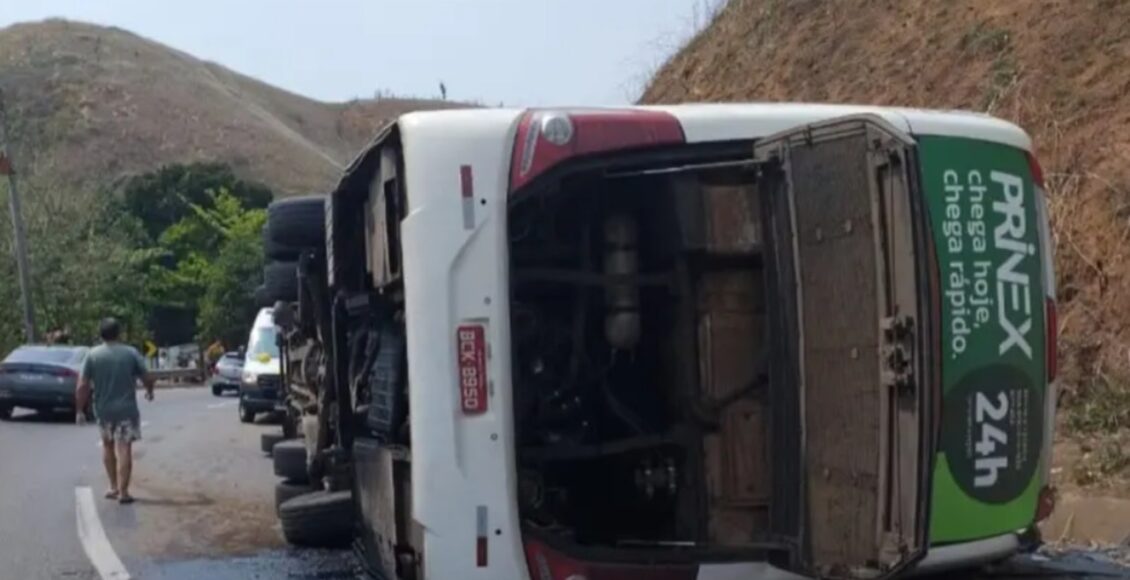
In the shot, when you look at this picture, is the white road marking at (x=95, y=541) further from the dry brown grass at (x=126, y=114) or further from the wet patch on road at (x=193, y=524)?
the dry brown grass at (x=126, y=114)

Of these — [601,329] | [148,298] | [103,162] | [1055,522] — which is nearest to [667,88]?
[1055,522]

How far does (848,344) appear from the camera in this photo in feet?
19.7

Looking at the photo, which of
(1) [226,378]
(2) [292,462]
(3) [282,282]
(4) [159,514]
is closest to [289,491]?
(2) [292,462]

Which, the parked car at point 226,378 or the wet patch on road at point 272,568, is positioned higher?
the parked car at point 226,378

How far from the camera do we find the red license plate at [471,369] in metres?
6.03

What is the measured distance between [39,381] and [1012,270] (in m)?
24.6

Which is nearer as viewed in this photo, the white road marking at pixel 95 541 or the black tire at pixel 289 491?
the white road marking at pixel 95 541

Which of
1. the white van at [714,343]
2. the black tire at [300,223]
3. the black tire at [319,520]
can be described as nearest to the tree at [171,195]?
the black tire at [300,223]

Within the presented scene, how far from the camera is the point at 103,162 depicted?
3408 inches

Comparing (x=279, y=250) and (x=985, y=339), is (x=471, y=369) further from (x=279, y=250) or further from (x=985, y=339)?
(x=279, y=250)

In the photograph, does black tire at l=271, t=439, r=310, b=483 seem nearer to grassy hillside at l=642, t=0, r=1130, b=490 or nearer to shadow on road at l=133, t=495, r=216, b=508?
shadow on road at l=133, t=495, r=216, b=508

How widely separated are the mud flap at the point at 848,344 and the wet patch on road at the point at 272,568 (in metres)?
4.06

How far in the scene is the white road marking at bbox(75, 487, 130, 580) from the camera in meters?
10.7

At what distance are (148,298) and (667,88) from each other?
4378 cm
